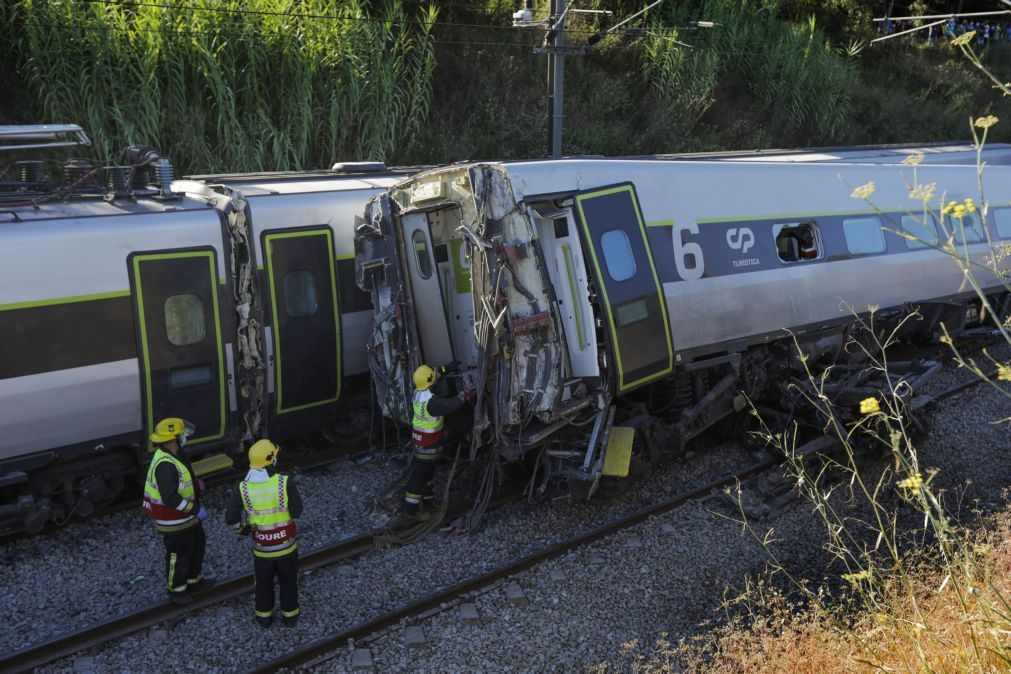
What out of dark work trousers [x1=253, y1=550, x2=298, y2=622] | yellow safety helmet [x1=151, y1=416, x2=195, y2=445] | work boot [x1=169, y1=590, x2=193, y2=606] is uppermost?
yellow safety helmet [x1=151, y1=416, x2=195, y2=445]

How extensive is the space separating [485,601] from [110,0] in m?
12.9

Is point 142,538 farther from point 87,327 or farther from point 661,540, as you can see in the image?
point 661,540

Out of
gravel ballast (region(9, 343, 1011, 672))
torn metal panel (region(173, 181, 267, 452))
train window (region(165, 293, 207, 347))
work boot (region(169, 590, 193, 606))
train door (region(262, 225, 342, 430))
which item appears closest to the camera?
gravel ballast (region(9, 343, 1011, 672))

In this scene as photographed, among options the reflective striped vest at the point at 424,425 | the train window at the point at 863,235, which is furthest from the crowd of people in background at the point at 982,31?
the reflective striped vest at the point at 424,425

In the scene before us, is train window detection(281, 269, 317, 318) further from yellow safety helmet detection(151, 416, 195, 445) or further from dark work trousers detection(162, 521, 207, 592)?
dark work trousers detection(162, 521, 207, 592)

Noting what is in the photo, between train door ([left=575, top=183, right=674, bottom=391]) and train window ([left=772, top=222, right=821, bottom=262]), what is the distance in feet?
7.75

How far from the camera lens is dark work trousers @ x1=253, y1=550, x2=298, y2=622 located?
662 cm

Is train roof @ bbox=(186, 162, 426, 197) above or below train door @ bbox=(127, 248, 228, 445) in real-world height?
above

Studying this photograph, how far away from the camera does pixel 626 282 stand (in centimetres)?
798

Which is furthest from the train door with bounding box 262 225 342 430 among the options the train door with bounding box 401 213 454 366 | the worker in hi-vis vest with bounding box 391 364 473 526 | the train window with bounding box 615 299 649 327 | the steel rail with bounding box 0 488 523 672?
the train window with bounding box 615 299 649 327

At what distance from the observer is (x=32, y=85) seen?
48.7 ft

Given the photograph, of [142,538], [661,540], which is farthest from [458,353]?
[142,538]

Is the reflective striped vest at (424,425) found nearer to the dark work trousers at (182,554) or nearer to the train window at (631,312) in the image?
the train window at (631,312)

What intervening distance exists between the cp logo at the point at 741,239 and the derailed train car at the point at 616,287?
0.7 inches
